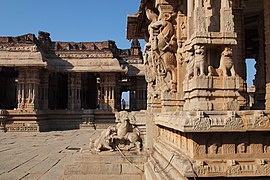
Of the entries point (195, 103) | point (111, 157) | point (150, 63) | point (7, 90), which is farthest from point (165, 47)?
point (7, 90)

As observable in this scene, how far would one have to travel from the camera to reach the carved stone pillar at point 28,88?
2116 cm

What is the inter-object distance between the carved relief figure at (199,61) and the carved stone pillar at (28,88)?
18864 mm

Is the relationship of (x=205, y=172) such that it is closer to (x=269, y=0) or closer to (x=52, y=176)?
(x=269, y=0)

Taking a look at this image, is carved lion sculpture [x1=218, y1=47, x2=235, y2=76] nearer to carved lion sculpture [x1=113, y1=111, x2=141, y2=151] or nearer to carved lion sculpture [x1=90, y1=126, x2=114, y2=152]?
carved lion sculpture [x1=113, y1=111, x2=141, y2=151]

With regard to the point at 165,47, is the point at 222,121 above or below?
below

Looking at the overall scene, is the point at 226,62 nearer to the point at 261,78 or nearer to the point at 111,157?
the point at 111,157

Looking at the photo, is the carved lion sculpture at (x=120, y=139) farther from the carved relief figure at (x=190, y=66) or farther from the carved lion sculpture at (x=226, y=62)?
the carved lion sculpture at (x=226, y=62)

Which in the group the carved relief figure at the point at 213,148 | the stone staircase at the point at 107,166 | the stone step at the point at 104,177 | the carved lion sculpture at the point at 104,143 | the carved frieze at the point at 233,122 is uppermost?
the carved frieze at the point at 233,122

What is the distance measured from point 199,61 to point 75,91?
2108 cm

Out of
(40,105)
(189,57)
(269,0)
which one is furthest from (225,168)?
(40,105)

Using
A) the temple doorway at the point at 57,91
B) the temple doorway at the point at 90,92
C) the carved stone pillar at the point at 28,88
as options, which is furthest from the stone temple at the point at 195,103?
the temple doorway at the point at 90,92

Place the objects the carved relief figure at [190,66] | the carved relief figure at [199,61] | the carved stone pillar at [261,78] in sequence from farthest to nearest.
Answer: the carved stone pillar at [261,78] → the carved relief figure at [190,66] → the carved relief figure at [199,61]

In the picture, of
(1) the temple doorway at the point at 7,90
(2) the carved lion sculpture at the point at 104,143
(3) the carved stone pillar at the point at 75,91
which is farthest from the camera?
(1) the temple doorway at the point at 7,90

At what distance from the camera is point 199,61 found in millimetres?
3900
